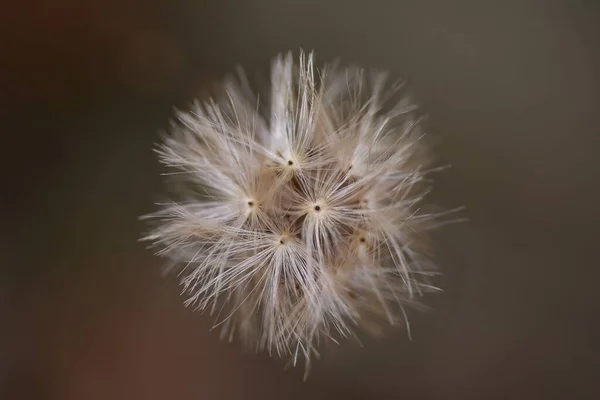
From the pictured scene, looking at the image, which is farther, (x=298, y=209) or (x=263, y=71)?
(x=263, y=71)

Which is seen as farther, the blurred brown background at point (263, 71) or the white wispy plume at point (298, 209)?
the blurred brown background at point (263, 71)

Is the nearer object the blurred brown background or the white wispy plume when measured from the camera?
the white wispy plume

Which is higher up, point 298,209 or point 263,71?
point 263,71

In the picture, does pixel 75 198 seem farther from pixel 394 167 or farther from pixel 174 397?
pixel 394 167

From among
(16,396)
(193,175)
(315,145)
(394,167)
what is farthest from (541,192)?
(16,396)
